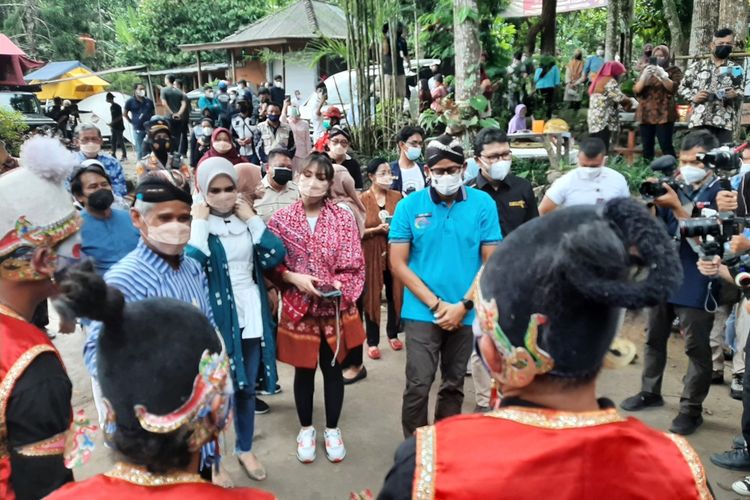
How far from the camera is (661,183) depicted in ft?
12.8

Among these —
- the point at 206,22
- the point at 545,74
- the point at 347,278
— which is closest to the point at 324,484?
the point at 347,278

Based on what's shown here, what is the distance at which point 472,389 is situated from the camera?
487cm

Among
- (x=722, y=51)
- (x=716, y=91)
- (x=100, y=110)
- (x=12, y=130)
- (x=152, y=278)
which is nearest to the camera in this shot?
(x=152, y=278)

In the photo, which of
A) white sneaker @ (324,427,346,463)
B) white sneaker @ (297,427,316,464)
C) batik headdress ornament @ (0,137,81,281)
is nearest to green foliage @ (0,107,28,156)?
white sneaker @ (297,427,316,464)

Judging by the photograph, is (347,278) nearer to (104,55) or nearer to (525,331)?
(525,331)

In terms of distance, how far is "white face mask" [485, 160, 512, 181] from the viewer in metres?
4.52

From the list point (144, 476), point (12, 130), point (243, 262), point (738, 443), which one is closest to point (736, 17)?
point (738, 443)

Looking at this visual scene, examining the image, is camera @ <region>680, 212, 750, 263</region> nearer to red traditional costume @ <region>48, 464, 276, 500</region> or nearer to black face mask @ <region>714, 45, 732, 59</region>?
red traditional costume @ <region>48, 464, 276, 500</region>

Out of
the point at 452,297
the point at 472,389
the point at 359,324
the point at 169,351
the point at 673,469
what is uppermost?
the point at 169,351

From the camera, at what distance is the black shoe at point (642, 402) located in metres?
4.41

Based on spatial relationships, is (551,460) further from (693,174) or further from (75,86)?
(75,86)

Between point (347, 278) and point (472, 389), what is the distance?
5.53 ft

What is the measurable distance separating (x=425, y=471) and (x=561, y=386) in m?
0.36

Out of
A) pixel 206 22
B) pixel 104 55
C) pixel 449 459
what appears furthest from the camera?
pixel 104 55
